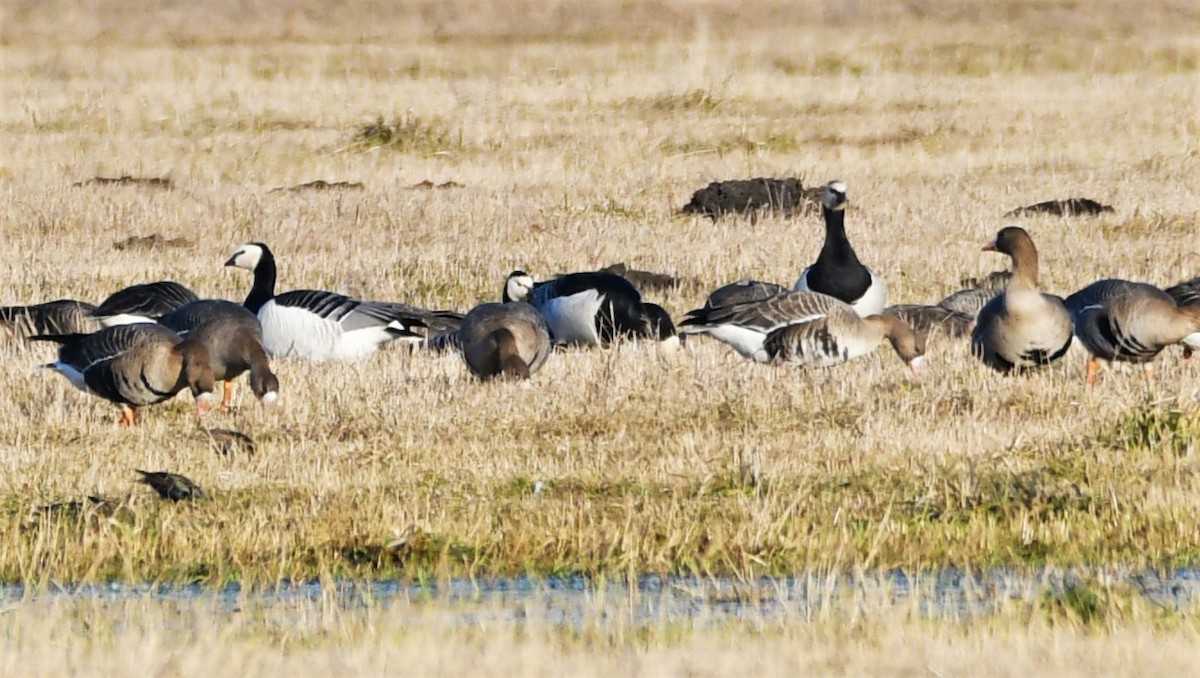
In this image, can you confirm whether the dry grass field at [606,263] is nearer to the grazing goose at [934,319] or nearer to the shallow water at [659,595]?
the shallow water at [659,595]

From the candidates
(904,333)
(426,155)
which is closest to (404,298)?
(904,333)

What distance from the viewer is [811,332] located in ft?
39.1

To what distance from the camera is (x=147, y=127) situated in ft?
111

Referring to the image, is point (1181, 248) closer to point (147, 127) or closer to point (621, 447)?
point (621, 447)

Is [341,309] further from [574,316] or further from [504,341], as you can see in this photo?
[574,316]

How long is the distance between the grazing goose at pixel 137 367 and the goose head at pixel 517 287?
4146 mm

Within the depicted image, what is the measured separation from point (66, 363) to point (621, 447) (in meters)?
3.54

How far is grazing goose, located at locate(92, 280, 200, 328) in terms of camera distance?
42.8 ft

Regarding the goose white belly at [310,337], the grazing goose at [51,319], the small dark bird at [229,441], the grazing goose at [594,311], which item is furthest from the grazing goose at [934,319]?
the grazing goose at [51,319]

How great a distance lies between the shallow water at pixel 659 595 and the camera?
650 cm

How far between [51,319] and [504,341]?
13.8ft

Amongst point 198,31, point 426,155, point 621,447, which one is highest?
point 198,31

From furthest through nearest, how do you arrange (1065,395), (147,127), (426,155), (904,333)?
(147,127) → (426,155) → (904,333) → (1065,395)

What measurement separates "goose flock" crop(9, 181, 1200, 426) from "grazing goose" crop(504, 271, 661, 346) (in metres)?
0.01
